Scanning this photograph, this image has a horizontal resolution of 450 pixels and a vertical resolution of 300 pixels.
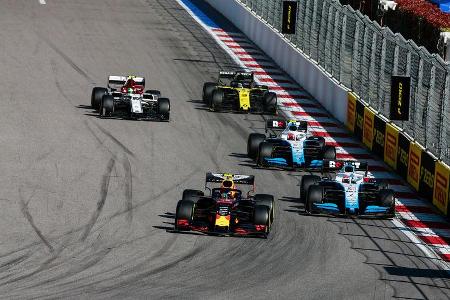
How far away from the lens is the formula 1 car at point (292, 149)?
35188 millimetres

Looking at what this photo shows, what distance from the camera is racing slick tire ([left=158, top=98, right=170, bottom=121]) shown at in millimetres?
39875

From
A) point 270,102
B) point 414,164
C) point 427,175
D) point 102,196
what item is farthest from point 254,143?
→ point 270,102

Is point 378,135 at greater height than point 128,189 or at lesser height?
greater

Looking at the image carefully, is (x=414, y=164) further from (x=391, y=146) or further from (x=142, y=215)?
(x=142, y=215)

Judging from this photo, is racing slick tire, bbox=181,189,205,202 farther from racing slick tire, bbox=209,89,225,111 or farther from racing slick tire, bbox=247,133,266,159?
racing slick tire, bbox=209,89,225,111

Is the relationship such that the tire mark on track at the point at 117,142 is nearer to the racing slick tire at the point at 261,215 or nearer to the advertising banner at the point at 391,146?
the advertising banner at the point at 391,146

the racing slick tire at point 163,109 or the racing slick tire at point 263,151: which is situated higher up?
the racing slick tire at point 163,109

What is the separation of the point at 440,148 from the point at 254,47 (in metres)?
22.4

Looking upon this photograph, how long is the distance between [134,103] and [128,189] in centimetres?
788

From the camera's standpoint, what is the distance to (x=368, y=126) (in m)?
38.5

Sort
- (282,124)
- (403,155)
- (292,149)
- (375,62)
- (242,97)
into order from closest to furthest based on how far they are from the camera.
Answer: (403,155), (292,149), (282,124), (375,62), (242,97)

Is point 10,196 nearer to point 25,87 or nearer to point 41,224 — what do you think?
point 41,224

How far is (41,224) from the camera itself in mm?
28938

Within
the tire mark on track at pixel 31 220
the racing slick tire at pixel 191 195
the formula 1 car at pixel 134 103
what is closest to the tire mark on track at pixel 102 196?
the tire mark on track at pixel 31 220
